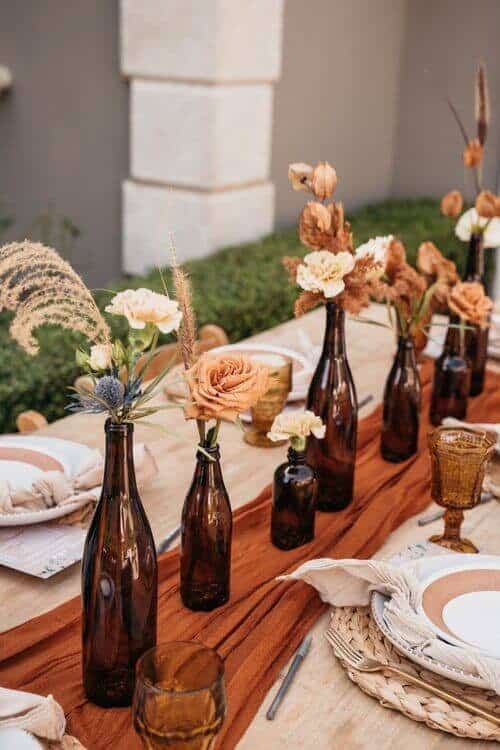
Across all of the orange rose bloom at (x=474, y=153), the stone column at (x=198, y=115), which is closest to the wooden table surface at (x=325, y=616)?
the orange rose bloom at (x=474, y=153)

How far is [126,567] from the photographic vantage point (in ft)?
3.34

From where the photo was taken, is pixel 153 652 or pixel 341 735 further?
pixel 341 735

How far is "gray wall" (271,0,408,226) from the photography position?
4.46 m

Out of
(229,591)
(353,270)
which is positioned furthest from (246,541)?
(353,270)

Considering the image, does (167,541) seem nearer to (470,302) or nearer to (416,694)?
(416,694)

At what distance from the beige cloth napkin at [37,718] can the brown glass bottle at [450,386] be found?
3.56 feet

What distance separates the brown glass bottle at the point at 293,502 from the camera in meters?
1.35

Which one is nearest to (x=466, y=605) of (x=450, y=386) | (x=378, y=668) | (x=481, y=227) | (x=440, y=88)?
(x=378, y=668)

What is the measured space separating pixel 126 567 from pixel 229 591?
268 millimetres

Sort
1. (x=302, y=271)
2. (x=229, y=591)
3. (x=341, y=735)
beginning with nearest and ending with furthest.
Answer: (x=341, y=735) < (x=229, y=591) < (x=302, y=271)

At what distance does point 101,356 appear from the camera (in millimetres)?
971

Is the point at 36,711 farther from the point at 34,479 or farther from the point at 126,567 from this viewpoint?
the point at 34,479

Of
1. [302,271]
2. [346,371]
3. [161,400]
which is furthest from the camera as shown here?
[161,400]

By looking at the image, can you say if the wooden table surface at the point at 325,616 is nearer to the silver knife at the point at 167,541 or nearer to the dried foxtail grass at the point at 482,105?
the silver knife at the point at 167,541
